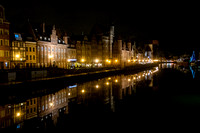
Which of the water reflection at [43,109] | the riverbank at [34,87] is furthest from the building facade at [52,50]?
the water reflection at [43,109]

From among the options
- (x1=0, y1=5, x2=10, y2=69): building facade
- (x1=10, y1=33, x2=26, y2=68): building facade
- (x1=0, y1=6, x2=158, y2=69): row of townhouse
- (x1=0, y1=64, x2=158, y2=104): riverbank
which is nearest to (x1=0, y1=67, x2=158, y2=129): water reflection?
(x1=0, y1=64, x2=158, y2=104): riverbank

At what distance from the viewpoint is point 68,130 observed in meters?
12.0

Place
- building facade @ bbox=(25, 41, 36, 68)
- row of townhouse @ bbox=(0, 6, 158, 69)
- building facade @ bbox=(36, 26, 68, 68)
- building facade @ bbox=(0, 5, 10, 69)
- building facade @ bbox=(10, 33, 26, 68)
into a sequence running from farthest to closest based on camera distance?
building facade @ bbox=(36, 26, 68, 68)
building facade @ bbox=(25, 41, 36, 68)
building facade @ bbox=(10, 33, 26, 68)
row of townhouse @ bbox=(0, 6, 158, 69)
building facade @ bbox=(0, 5, 10, 69)

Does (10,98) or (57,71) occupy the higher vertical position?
(57,71)

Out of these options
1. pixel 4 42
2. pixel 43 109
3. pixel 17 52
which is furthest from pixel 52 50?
pixel 43 109

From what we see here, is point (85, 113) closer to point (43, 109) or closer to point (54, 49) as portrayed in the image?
point (43, 109)

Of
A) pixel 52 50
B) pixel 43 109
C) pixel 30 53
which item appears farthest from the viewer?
pixel 52 50

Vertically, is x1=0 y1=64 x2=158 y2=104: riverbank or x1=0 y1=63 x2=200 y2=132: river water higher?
x1=0 y1=64 x2=158 y2=104: riverbank

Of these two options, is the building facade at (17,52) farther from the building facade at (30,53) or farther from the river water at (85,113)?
the river water at (85,113)

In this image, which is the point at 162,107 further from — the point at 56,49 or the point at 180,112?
the point at 56,49

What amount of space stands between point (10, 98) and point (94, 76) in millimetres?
24540

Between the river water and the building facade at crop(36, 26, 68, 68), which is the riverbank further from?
the building facade at crop(36, 26, 68, 68)

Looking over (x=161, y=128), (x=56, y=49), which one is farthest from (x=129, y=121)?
(x=56, y=49)

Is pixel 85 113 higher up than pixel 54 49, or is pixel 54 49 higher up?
pixel 54 49
